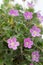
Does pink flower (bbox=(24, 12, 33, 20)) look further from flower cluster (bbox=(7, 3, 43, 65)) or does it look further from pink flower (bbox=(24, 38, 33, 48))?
pink flower (bbox=(24, 38, 33, 48))

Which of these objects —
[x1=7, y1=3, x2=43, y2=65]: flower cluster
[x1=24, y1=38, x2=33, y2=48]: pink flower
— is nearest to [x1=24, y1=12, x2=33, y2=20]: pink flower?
[x1=7, y1=3, x2=43, y2=65]: flower cluster

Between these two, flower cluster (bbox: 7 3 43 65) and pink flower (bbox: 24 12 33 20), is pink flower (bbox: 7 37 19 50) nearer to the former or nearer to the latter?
flower cluster (bbox: 7 3 43 65)

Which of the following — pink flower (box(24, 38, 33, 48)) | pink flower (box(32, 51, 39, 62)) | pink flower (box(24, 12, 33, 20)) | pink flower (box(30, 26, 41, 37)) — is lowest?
pink flower (box(32, 51, 39, 62))

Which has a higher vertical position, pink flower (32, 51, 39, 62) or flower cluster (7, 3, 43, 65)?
flower cluster (7, 3, 43, 65)

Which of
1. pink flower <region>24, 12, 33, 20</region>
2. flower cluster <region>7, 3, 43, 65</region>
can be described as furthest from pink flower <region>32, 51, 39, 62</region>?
pink flower <region>24, 12, 33, 20</region>

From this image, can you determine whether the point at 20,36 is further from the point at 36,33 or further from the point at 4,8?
the point at 4,8

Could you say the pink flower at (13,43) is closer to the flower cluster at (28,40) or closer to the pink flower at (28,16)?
the flower cluster at (28,40)

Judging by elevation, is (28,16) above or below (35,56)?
above

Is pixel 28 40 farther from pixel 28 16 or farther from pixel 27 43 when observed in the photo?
pixel 28 16

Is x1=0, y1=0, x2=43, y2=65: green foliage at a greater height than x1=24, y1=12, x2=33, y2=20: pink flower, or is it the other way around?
x1=24, y1=12, x2=33, y2=20: pink flower

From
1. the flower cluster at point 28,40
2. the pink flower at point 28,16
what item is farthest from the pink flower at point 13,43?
the pink flower at point 28,16

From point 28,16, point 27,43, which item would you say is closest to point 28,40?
point 27,43

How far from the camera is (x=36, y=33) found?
936mm

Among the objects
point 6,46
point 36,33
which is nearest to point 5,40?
point 6,46
